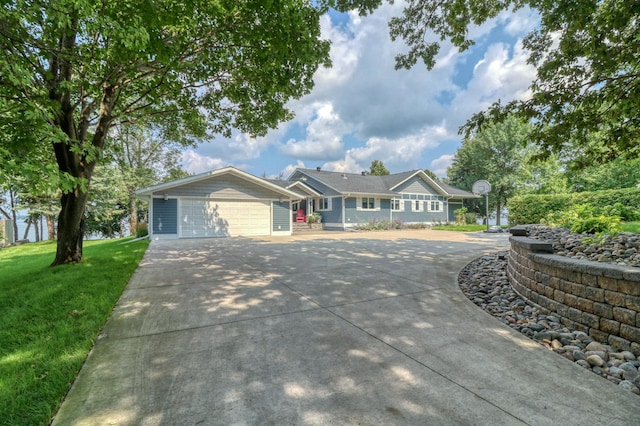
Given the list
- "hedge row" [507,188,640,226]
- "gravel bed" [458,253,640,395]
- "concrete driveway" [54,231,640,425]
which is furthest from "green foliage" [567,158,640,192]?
"concrete driveway" [54,231,640,425]

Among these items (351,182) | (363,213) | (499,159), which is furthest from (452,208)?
(351,182)

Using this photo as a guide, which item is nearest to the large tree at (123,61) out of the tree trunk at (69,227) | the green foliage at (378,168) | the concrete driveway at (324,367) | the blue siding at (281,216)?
the tree trunk at (69,227)

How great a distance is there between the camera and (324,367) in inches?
105

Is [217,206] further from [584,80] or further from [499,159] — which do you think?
[499,159]

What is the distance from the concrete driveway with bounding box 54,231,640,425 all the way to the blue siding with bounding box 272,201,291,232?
12.7 meters

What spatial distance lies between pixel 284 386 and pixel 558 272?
358cm

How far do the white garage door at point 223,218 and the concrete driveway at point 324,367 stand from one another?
36.2 ft

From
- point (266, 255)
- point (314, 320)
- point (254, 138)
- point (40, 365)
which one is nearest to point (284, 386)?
point (314, 320)

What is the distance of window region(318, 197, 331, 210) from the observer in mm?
23570

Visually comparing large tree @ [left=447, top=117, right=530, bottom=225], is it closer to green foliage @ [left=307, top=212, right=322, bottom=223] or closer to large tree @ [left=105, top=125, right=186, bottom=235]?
green foliage @ [left=307, top=212, right=322, bottom=223]

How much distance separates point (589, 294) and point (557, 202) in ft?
50.9

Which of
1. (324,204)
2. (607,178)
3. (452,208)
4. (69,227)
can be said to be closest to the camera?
(69,227)

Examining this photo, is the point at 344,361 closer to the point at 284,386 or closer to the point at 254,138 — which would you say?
the point at 284,386

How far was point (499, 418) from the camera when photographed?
204cm
